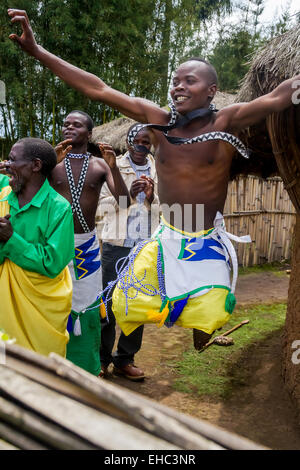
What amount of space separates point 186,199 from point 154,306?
590 mm

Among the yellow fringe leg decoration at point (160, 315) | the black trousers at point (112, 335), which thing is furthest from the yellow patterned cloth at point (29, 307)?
the black trousers at point (112, 335)

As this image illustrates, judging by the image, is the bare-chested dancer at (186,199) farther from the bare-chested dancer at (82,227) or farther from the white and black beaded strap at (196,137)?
the bare-chested dancer at (82,227)

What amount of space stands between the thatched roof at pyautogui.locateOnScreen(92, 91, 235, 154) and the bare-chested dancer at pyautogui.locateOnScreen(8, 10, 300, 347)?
668 cm

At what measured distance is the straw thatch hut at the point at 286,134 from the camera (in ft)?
9.23

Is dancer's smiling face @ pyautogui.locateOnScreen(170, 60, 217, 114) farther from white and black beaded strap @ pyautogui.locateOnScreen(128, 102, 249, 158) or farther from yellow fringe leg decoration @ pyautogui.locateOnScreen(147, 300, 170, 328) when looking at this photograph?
yellow fringe leg decoration @ pyautogui.locateOnScreen(147, 300, 170, 328)

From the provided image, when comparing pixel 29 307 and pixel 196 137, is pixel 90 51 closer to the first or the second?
pixel 196 137

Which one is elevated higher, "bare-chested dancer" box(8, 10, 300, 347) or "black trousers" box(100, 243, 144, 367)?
"bare-chested dancer" box(8, 10, 300, 347)

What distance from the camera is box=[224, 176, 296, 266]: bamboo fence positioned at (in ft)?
A: 30.0

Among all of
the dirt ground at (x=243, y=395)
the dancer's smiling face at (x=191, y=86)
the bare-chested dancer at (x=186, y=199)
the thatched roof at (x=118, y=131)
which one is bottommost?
the dirt ground at (x=243, y=395)

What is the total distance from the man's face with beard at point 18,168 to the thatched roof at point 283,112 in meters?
1.46

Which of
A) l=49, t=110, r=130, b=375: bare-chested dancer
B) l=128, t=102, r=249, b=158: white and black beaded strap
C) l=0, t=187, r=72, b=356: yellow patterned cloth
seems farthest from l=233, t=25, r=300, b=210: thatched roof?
l=0, t=187, r=72, b=356: yellow patterned cloth

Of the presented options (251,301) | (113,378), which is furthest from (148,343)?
(251,301)

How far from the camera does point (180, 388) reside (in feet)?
13.1
